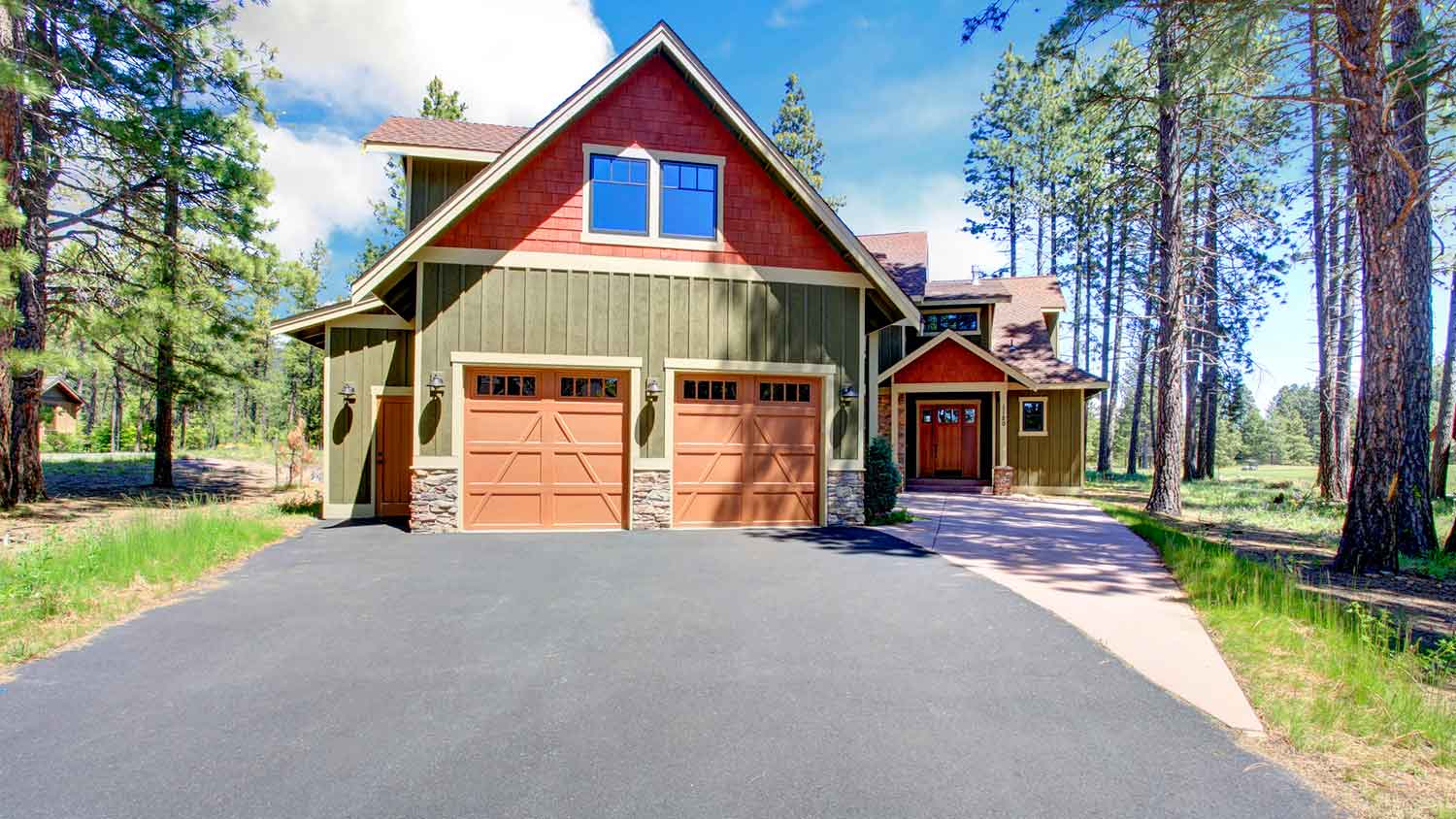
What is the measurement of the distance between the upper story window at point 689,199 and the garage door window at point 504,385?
3052 millimetres

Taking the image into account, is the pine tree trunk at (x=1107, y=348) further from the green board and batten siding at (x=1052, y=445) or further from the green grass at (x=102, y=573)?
the green grass at (x=102, y=573)

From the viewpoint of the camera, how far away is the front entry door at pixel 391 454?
1197 cm

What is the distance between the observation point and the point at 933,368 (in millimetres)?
18219

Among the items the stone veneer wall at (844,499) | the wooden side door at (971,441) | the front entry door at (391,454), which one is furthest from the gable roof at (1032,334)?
the front entry door at (391,454)

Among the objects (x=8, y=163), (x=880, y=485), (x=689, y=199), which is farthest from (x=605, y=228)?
(x=8, y=163)

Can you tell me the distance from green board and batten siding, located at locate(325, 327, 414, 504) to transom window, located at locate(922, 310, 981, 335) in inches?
534

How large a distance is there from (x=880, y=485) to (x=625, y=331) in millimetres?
4909

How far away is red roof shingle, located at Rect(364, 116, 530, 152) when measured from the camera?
12953mm

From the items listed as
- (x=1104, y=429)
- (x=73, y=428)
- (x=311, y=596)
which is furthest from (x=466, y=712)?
(x=73, y=428)

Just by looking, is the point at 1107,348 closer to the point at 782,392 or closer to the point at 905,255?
the point at 905,255

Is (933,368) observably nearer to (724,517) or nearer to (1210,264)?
(724,517)

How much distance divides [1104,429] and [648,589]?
2863 centimetres

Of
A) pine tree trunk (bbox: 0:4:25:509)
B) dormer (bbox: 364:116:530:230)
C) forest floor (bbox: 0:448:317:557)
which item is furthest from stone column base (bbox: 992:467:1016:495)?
pine tree trunk (bbox: 0:4:25:509)

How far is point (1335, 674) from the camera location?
4.26 m
